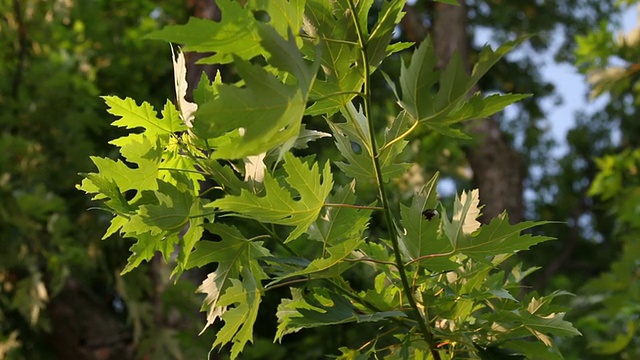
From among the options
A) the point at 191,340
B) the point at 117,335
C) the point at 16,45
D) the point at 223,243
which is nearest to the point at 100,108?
the point at 16,45

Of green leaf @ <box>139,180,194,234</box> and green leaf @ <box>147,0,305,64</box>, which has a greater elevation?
green leaf @ <box>147,0,305,64</box>

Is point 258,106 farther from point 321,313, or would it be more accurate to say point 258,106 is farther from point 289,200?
point 321,313

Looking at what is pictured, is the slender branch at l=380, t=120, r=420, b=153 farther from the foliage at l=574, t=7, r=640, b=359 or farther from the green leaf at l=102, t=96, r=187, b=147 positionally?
the foliage at l=574, t=7, r=640, b=359

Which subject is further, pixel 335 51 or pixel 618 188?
pixel 618 188

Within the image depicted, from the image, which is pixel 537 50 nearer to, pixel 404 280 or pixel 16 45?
pixel 16 45

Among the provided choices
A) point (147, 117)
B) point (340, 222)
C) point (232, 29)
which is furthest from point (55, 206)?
point (232, 29)

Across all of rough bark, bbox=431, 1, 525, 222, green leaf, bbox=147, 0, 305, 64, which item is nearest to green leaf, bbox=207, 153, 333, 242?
green leaf, bbox=147, 0, 305, 64

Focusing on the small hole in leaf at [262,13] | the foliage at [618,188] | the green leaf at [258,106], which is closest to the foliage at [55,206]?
the small hole in leaf at [262,13]

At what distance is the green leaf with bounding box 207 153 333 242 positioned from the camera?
704mm

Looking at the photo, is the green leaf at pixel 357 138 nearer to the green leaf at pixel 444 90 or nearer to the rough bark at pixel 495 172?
the green leaf at pixel 444 90

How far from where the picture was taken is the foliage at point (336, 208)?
0.70m

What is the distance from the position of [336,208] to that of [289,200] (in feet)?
0.27

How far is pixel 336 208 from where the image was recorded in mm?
788

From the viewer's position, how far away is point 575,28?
9.70 m
